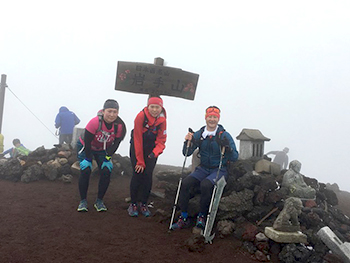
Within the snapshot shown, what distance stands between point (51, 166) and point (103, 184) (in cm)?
320

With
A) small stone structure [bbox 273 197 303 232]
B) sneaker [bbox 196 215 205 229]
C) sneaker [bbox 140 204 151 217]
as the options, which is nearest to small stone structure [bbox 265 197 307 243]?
small stone structure [bbox 273 197 303 232]

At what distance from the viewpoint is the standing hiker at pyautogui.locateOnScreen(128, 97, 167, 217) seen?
18.5 ft

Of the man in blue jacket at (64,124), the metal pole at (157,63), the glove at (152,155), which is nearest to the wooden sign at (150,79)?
the metal pole at (157,63)

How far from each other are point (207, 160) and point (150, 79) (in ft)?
9.72

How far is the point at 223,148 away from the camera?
17.5 ft

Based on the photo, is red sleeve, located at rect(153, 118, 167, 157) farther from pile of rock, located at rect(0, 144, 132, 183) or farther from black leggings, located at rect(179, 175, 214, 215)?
pile of rock, located at rect(0, 144, 132, 183)

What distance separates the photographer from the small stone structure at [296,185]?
6.04 metres

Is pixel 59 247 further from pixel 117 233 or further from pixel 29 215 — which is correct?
pixel 29 215

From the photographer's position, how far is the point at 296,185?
6.16 m

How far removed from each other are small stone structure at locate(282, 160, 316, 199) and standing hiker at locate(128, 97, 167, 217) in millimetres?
3097

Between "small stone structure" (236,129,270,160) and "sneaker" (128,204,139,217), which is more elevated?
"small stone structure" (236,129,270,160)

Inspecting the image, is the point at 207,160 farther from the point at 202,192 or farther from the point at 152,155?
the point at 152,155

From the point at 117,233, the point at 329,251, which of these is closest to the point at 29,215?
the point at 117,233

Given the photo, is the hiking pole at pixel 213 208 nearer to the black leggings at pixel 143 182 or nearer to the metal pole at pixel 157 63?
the black leggings at pixel 143 182
